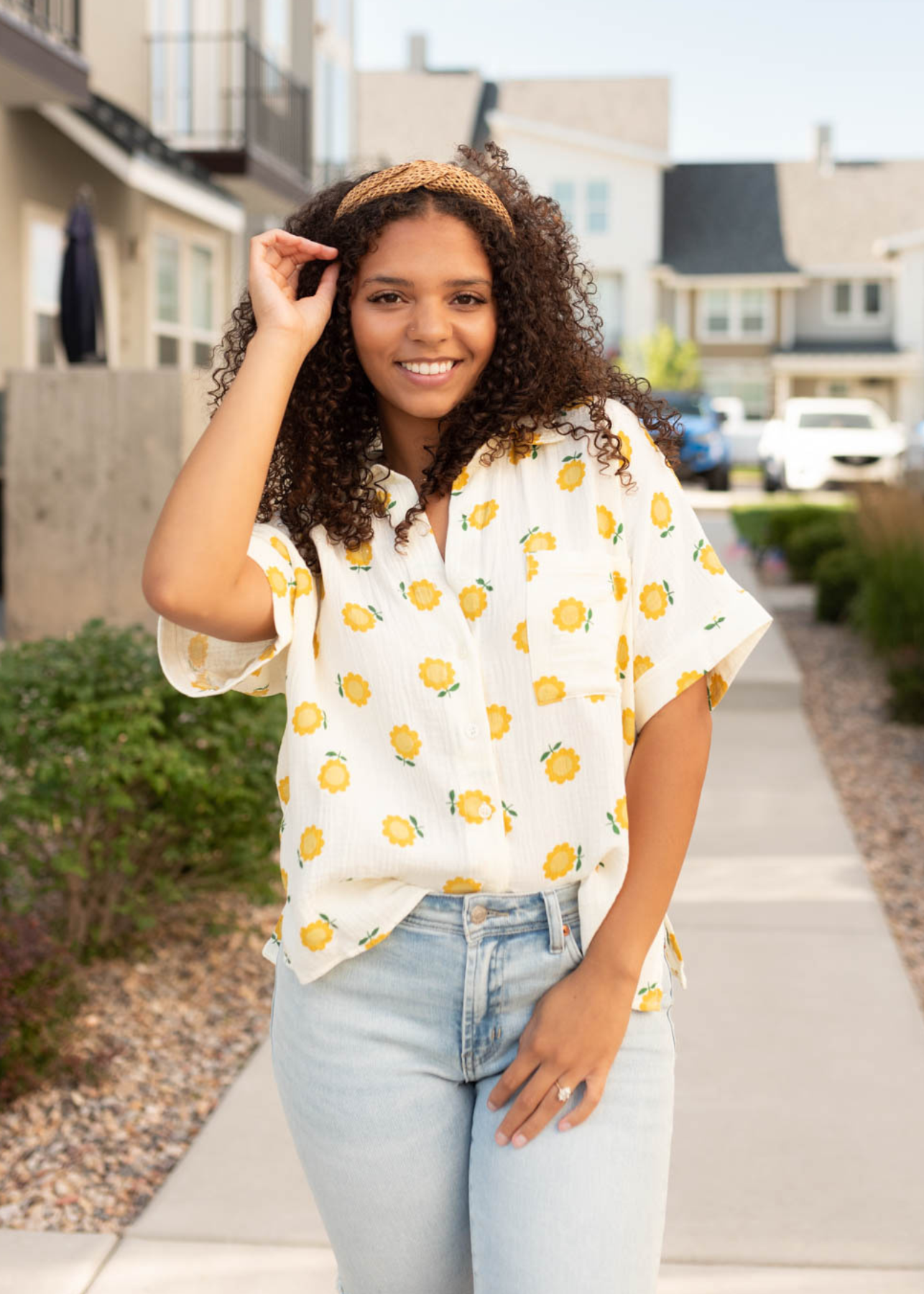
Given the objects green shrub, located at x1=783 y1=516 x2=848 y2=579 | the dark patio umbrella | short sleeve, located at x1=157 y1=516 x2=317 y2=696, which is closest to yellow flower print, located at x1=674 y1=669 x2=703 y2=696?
short sleeve, located at x1=157 y1=516 x2=317 y2=696

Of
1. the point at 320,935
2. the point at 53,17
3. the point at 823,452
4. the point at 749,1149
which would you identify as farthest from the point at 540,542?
the point at 823,452

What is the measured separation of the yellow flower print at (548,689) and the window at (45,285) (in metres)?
10.4

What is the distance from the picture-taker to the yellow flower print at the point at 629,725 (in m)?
1.77

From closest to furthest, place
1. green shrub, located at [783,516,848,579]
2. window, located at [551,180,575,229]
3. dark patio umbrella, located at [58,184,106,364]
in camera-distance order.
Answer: dark patio umbrella, located at [58,184,106,364] → green shrub, located at [783,516,848,579] → window, located at [551,180,575,229]

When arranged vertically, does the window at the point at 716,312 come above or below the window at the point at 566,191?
below

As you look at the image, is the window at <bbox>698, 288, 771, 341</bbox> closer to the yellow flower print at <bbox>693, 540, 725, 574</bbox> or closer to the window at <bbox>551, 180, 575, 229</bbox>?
the window at <bbox>551, 180, 575, 229</bbox>

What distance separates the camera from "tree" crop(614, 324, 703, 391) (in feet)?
118

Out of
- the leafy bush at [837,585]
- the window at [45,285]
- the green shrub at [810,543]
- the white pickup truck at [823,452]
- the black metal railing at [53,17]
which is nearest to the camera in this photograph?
the black metal railing at [53,17]

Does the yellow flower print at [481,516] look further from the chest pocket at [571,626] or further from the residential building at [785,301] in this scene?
the residential building at [785,301]

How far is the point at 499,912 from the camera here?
5.65 ft

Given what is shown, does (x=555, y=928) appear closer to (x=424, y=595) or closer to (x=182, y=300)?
(x=424, y=595)

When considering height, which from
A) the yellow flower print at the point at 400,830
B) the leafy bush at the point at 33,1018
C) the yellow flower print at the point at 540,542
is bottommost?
the leafy bush at the point at 33,1018

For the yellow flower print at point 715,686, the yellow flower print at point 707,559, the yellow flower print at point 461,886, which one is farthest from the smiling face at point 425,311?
the yellow flower print at point 461,886

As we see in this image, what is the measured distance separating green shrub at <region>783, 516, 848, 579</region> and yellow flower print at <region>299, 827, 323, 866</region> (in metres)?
11.0
